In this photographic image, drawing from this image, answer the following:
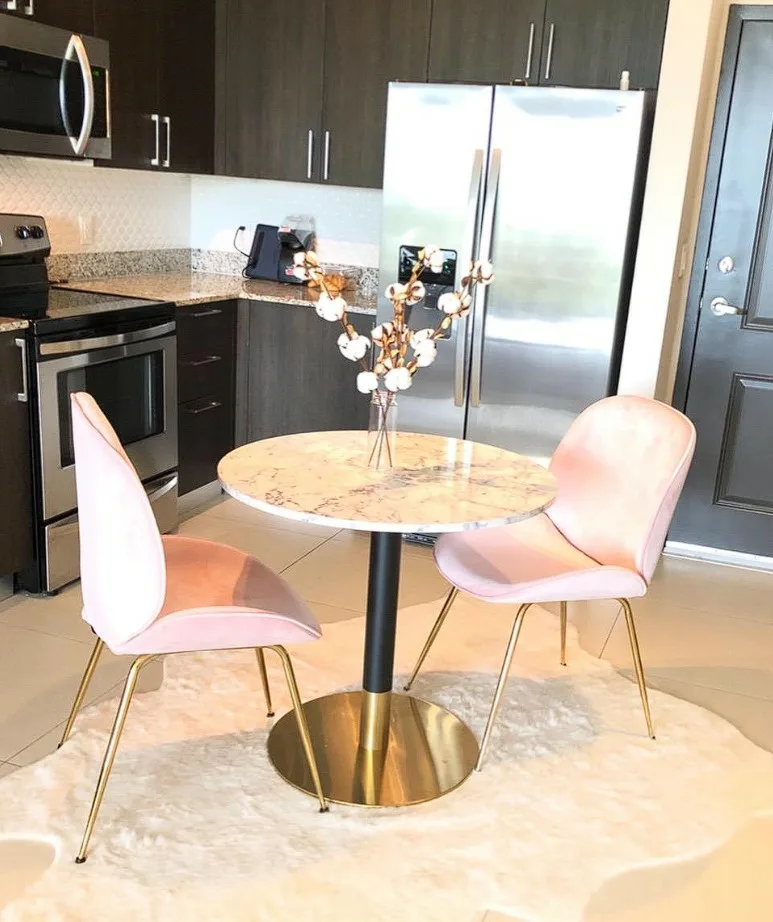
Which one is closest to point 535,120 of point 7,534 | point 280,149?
point 280,149

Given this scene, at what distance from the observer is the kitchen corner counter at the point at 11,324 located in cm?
280

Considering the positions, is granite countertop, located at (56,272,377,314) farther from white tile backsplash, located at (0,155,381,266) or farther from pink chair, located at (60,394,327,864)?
pink chair, located at (60,394,327,864)

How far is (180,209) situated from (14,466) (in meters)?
2.14

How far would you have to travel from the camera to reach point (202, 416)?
397 centimetres

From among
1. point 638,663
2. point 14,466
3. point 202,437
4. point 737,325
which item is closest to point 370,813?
point 638,663

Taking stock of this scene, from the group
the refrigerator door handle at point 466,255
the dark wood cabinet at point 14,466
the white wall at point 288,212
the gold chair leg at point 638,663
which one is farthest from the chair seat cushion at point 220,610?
the white wall at point 288,212

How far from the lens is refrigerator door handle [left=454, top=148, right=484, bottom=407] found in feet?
11.0

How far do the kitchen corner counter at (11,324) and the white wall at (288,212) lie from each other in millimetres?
1919

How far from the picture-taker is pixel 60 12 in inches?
126

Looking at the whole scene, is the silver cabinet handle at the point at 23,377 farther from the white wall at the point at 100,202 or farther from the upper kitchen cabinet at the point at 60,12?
the upper kitchen cabinet at the point at 60,12

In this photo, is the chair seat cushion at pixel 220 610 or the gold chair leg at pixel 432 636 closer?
the chair seat cushion at pixel 220 610

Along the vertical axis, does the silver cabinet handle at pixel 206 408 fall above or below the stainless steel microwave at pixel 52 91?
below

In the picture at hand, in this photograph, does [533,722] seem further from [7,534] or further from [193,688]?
[7,534]

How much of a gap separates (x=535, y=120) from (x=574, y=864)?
7.93 feet
